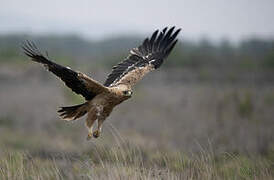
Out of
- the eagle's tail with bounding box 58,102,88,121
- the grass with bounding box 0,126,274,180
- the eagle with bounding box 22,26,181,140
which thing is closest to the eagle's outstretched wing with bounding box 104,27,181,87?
the eagle with bounding box 22,26,181,140

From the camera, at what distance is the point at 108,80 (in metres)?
8.32

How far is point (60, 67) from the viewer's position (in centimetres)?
633

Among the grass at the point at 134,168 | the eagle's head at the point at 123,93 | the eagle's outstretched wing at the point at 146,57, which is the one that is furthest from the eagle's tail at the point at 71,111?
the grass at the point at 134,168

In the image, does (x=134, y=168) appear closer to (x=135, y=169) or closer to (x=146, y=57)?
(x=135, y=169)

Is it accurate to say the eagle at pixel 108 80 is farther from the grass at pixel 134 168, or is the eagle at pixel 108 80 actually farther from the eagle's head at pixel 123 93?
the grass at pixel 134 168

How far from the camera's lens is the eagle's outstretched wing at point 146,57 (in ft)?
27.2

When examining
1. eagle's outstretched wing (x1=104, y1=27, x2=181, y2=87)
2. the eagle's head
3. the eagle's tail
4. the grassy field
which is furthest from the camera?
the grassy field

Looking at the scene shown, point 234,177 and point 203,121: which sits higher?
point 234,177

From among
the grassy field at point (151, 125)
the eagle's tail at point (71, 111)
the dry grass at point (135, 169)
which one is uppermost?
the eagle's tail at point (71, 111)

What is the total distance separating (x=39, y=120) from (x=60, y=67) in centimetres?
1198

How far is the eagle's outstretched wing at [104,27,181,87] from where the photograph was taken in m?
8.28

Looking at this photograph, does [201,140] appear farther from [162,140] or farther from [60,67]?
[60,67]

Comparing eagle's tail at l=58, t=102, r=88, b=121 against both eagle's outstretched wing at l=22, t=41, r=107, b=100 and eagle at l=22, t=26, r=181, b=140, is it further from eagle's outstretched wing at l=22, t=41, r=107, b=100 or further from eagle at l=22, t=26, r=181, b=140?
eagle's outstretched wing at l=22, t=41, r=107, b=100

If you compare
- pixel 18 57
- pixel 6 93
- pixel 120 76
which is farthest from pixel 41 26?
pixel 120 76
